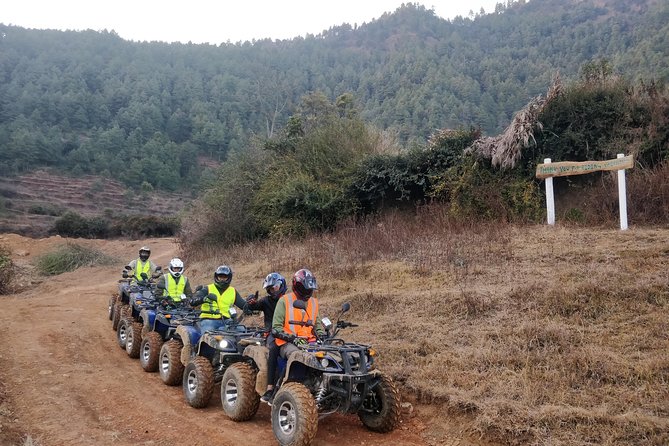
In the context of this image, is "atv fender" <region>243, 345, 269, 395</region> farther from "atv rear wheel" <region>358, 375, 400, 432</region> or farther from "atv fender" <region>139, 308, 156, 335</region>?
"atv fender" <region>139, 308, 156, 335</region>

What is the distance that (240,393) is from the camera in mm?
6258

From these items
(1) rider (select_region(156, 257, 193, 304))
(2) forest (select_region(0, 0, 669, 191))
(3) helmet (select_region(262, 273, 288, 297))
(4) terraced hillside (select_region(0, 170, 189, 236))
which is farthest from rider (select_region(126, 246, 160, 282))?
(4) terraced hillside (select_region(0, 170, 189, 236))

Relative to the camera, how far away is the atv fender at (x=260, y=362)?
6129 millimetres

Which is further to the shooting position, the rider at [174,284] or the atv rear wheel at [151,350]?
the rider at [174,284]

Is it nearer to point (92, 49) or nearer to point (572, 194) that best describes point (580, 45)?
point (572, 194)

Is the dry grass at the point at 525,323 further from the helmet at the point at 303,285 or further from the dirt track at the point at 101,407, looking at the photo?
the helmet at the point at 303,285

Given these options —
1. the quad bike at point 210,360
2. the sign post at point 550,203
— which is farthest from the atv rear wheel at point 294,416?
the sign post at point 550,203

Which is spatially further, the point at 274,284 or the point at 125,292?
the point at 125,292

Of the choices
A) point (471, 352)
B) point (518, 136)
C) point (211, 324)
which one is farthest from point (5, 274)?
point (471, 352)

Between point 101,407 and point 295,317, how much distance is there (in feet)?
9.72

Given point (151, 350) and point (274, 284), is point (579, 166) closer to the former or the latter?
point (274, 284)

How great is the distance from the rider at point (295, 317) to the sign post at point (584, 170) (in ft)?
28.4

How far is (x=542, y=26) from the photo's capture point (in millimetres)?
94000

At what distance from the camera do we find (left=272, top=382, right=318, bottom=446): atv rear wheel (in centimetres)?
520
